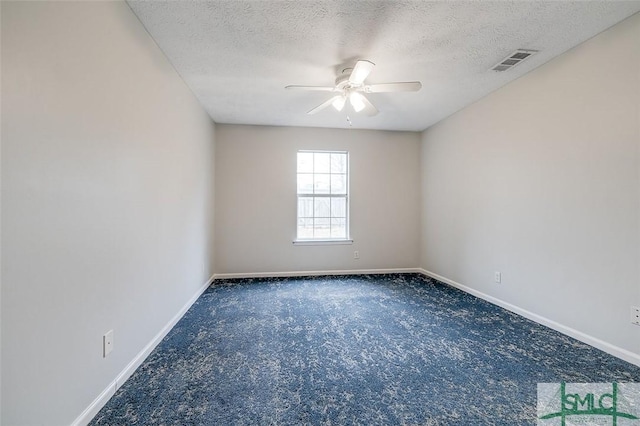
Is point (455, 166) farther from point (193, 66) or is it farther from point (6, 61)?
point (6, 61)

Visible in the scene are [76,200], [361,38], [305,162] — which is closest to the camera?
[76,200]

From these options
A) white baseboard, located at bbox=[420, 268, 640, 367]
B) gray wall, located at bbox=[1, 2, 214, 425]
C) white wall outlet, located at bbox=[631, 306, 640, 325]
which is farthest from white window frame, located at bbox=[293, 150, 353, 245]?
white wall outlet, located at bbox=[631, 306, 640, 325]

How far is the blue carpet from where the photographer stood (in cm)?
142

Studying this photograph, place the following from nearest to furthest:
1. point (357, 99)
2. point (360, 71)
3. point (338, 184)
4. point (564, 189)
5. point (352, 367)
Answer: point (352, 367)
point (360, 71)
point (564, 189)
point (357, 99)
point (338, 184)

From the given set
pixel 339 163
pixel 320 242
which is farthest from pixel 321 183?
pixel 320 242

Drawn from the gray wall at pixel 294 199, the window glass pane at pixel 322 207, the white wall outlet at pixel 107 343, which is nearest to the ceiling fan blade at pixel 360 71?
the gray wall at pixel 294 199

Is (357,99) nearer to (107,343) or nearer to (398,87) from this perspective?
(398,87)

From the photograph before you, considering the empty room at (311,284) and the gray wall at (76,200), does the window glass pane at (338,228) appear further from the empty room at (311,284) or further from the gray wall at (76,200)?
the gray wall at (76,200)

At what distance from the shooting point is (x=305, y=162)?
4.46 m

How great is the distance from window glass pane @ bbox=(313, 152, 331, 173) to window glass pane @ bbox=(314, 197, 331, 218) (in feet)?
1.56

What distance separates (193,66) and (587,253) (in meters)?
3.71

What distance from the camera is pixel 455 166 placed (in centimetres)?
374

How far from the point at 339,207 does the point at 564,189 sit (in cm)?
287

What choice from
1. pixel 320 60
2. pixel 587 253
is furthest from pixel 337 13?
pixel 587 253
